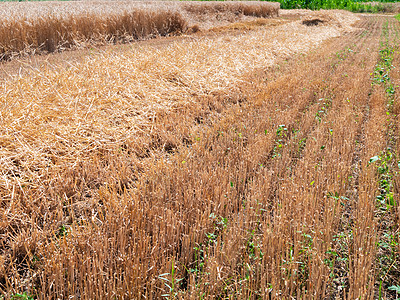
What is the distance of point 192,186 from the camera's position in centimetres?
309

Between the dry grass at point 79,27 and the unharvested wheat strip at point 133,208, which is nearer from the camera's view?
the unharvested wheat strip at point 133,208

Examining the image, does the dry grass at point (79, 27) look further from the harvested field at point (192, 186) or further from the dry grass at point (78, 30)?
the harvested field at point (192, 186)

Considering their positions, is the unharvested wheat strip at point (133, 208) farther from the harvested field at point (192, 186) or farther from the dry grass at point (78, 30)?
the dry grass at point (78, 30)

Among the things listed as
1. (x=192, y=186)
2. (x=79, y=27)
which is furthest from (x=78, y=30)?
(x=192, y=186)

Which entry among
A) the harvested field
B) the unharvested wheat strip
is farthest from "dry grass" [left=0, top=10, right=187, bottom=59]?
the unharvested wheat strip

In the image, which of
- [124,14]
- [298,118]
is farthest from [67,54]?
[298,118]

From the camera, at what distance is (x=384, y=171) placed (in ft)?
11.1

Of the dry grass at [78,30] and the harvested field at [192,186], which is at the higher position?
the dry grass at [78,30]

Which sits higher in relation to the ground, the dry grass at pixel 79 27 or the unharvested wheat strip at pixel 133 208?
the dry grass at pixel 79 27

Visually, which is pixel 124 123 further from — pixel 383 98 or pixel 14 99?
pixel 383 98

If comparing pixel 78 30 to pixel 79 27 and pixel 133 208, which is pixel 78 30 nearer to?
pixel 79 27

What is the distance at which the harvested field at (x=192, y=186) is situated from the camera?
203 centimetres

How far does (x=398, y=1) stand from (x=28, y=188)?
59505 mm

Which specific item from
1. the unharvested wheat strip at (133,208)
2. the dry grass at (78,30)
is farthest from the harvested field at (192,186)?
the dry grass at (78,30)
